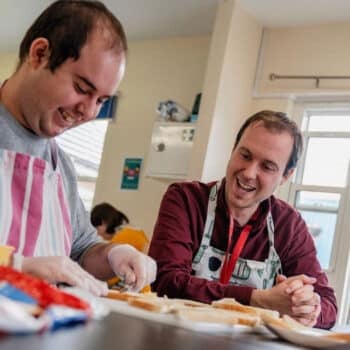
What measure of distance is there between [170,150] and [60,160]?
113 inches

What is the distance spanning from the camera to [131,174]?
4445 mm

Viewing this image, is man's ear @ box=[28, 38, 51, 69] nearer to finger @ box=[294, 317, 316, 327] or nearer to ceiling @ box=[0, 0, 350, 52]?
finger @ box=[294, 317, 316, 327]

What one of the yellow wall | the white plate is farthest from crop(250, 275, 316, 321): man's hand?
the yellow wall

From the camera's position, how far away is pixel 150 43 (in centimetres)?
465

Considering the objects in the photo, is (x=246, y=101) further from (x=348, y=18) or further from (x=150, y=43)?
(x=150, y=43)

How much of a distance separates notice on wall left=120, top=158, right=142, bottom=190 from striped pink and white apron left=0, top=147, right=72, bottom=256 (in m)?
3.20

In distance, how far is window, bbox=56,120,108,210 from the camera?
4.78 m

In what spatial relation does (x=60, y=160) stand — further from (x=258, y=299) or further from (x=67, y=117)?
(x=258, y=299)

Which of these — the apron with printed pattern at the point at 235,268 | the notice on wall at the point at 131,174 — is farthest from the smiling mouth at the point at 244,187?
the notice on wall at the point at 131,174

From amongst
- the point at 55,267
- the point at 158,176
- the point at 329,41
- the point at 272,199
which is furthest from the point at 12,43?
the point at 55,267

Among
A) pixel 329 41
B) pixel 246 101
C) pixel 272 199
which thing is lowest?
pixel 272 199

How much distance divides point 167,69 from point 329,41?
131cm

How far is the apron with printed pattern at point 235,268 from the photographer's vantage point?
1537 mm

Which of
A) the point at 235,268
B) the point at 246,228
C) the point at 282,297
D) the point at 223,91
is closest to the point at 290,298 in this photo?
the point at 282,297
